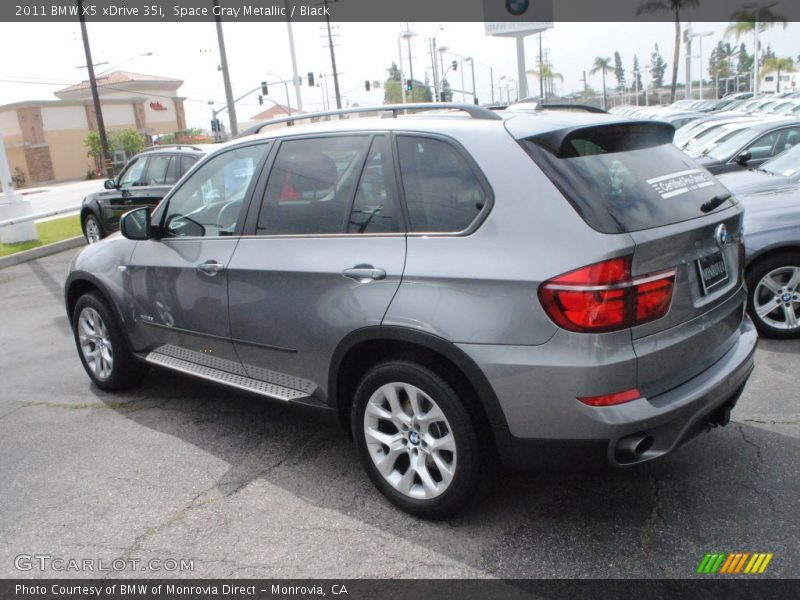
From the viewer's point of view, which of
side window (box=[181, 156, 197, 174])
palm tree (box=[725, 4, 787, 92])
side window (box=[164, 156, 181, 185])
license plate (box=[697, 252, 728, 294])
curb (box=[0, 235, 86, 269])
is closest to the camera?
license plate (box=[697, 252, 728, 294])

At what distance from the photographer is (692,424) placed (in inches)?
115

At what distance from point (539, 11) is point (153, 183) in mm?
16972

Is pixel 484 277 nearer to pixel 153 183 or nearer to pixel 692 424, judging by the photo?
pixel 692 424

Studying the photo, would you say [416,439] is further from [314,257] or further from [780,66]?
[780,66]

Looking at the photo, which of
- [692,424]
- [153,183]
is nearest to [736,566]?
[692,424]

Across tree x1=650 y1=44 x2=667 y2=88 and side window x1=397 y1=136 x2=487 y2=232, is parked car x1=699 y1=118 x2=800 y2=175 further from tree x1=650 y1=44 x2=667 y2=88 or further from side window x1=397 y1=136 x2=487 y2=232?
tree x1=650 y1=44 x2=667 y2=88

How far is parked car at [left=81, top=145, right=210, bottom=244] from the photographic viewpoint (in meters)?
10.6

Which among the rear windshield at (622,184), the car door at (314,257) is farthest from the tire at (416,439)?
the rear windshield at (622,184)

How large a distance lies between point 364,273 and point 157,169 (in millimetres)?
8703

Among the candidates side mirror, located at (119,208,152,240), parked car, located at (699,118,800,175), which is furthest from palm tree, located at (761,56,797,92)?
side mirror, located at (119,208,152,240)

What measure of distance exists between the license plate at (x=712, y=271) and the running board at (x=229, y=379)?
1958mm

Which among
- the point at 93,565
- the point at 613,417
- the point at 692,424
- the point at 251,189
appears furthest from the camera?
the point at 251,189

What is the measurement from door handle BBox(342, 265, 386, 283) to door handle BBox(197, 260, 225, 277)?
100 cm

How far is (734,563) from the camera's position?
285 centimetres
